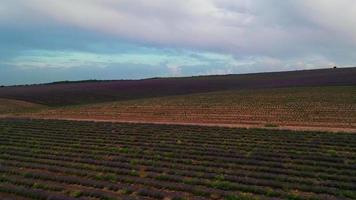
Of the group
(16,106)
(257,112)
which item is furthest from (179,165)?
(16,106)

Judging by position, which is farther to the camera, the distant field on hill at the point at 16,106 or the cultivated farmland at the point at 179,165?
the distant field on hill at the point at 16,106

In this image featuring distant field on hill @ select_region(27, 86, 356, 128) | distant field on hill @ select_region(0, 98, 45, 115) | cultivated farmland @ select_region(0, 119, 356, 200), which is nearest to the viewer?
cultivated farmland @ select_region(0, 119, 356, 200)

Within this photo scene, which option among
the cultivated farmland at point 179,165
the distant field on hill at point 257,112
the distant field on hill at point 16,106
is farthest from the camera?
the distant field on hill at point 16,106

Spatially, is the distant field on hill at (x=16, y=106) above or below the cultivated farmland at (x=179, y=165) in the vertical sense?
above

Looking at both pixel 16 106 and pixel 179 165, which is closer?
pixel 179 165

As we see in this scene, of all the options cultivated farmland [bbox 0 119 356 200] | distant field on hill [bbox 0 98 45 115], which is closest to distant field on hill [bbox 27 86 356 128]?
cultivated farmland [bbox 0 119 356 200]

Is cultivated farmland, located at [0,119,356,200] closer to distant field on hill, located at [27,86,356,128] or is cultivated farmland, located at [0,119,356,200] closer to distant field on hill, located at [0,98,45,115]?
distant field on hill, located at [27,86,356,128]

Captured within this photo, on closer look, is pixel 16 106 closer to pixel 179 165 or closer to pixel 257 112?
pixel 257 112

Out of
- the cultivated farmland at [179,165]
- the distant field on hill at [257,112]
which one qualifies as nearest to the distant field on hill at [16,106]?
the distant field on hill at [257,112]

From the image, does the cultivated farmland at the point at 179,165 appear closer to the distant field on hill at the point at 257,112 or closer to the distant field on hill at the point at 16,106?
the distant field on hill at the point at 257,112
